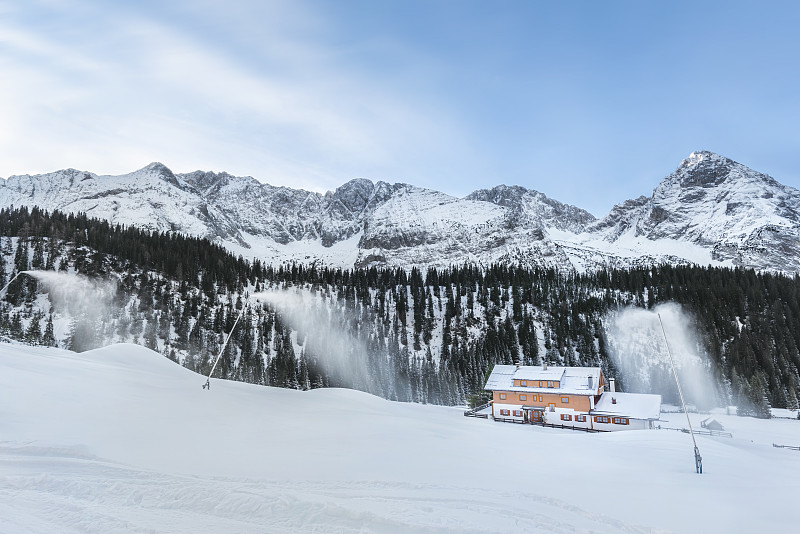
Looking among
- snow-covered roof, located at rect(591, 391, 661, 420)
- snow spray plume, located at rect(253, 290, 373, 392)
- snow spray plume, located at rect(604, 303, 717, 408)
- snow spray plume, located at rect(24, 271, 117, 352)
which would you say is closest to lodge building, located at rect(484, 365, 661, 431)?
snow-covered roof, located at rect(591, 391, 661, 420)

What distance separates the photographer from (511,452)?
25484 mm

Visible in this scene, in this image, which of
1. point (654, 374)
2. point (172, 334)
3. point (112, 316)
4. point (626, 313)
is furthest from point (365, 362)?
point (626, 313)

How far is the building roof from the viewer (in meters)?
64.2

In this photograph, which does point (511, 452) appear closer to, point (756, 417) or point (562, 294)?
point (756, 417)

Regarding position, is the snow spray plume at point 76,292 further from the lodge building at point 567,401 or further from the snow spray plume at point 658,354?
the snow spray plume at point 658,354

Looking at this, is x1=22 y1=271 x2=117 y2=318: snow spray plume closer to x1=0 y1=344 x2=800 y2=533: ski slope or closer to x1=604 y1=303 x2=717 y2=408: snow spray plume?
x1=0 y1=344 x2=800 y2=533: ski slope

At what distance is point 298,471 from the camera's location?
54.7 ft

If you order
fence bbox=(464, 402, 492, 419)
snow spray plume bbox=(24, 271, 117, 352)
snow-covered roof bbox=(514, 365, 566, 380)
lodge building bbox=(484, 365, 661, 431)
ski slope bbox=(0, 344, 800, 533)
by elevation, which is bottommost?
fence bbox=(464, 402, 492, 419)

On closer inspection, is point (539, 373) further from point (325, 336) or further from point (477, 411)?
point (325, 336)

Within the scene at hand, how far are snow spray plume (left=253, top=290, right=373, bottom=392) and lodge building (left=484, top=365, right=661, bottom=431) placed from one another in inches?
2033

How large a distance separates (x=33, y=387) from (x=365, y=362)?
361 feet

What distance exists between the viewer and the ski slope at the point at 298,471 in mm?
11953

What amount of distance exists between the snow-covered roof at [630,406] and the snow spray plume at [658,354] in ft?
146

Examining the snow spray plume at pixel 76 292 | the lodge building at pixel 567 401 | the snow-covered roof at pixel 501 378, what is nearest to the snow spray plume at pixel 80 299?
the snow spray plume at pixel 76 292
